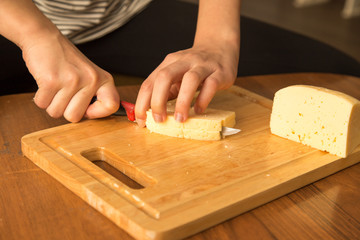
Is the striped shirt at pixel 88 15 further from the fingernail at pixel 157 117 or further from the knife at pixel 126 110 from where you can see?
the fingernail at pixel 157 117

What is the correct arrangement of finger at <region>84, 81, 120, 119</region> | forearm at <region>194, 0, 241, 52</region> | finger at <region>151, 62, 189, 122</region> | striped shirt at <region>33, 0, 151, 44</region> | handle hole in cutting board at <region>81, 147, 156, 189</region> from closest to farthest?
handle hole in cutting board at <region>81, 147, 156, 189</region>, finger at <region>151, 62, 189, 122</region>, finger at <region>84, 81, 120, 119</region>, forearm at <region>194, 0, 241, 52</region>, striped shirt at <region>33, 0, 151, 44</region>

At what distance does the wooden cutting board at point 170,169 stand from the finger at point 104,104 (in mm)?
32

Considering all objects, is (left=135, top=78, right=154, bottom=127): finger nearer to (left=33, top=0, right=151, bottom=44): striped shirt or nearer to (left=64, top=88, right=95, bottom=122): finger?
(left=64, top=88, right=95, bottom=122): finger

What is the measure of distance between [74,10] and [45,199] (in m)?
1.03

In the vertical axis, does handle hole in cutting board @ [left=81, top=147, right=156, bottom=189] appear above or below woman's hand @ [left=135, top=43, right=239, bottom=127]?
below

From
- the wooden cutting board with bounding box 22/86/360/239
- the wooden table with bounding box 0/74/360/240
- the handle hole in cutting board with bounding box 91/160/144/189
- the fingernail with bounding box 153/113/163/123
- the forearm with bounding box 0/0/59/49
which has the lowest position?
the handle hole in cutting board with bounding box 91/160/144/189

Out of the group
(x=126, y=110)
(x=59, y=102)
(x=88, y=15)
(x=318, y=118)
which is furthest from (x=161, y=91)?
(x=88, y=15)

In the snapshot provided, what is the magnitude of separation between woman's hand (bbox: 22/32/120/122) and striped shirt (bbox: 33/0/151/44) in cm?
54

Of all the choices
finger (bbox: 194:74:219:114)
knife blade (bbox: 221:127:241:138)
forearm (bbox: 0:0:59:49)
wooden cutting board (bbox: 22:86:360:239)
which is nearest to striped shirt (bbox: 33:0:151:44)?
forearm (bbox: 0:0:59:49)

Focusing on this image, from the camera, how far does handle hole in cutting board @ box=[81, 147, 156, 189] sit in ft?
3.41

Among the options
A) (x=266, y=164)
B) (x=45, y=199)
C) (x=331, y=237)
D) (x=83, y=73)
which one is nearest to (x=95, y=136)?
(x=83, y=73)

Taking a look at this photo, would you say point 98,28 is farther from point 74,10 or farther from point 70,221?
point 70,221

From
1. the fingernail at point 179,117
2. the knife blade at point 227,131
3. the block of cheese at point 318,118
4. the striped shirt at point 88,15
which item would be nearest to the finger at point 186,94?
the fingernail at point 179,117

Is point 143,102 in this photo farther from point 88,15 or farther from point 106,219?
point 88,15
